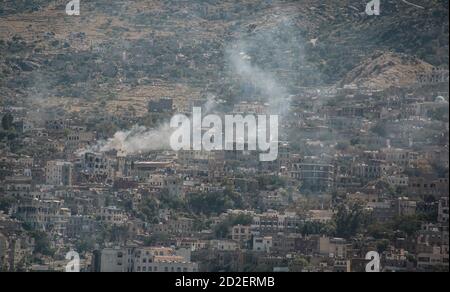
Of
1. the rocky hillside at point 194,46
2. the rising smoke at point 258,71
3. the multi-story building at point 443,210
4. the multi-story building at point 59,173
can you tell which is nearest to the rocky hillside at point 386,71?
the rocky hillside at point 194,46

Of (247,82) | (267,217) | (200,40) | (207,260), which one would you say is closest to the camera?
(207,260)

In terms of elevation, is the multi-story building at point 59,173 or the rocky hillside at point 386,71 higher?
the rocky hillside at point 386,71

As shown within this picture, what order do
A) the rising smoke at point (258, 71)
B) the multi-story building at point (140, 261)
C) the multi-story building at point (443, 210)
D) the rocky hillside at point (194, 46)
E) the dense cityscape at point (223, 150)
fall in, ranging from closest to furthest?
the multi-story building at point (140, 261) < the dense cityscape at point (223, 150) < the multi-story building at point (443, 210) < the rising smoke at point (258, 71) < the rocky hillside at point (194, 46)

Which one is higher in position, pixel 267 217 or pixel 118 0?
pixel 118 0

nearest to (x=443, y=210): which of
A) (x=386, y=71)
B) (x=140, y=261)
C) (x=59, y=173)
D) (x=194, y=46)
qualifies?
(x=140, y=261)

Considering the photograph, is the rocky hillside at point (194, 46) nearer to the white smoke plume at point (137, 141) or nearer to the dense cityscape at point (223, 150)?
the dense cityscape at point (223, 150)

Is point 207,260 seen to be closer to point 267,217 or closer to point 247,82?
point 267,217

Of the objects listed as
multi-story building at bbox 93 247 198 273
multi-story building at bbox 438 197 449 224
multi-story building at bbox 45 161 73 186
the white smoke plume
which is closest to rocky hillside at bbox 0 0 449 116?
the white smoke plume

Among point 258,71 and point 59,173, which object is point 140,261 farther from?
point 258,71

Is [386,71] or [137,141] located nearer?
[137,141]

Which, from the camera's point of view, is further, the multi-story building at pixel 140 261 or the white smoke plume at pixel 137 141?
the white smoke plume at pixel 137 141
